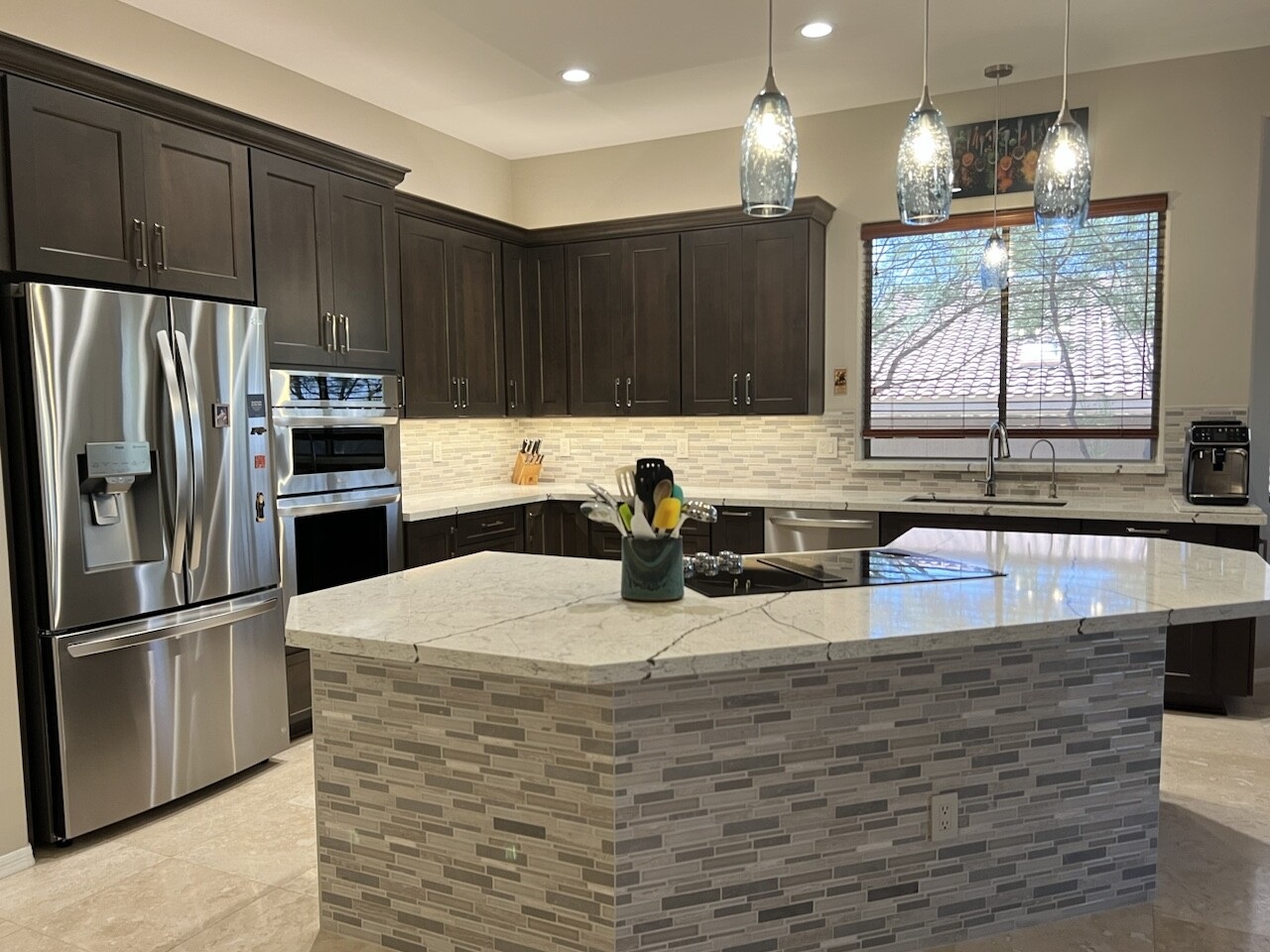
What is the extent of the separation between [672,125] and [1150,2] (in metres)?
2.44

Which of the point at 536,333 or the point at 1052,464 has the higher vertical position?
the point at 536,333

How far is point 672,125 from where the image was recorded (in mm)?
5199

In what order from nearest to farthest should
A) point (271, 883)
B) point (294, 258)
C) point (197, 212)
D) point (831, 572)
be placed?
point (831, 572) → point (271, 883) → point (197, 212) → point (294, 258)

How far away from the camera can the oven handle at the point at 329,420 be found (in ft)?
11.8

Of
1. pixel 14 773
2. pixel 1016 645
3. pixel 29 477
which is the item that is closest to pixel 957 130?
pixel 1016 645

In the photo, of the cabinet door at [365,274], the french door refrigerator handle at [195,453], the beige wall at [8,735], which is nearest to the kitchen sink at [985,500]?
the cabinet door at [365,274]

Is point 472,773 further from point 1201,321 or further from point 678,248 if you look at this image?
point 1201,321

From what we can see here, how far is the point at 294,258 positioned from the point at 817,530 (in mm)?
2783

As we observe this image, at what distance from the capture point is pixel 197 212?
3.26 meters

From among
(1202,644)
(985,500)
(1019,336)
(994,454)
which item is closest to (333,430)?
(985,500)

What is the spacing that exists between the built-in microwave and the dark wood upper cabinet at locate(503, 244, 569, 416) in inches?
49.9

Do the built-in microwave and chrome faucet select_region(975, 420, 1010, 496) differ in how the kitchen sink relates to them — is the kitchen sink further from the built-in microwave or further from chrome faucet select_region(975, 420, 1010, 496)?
the built-in microwave

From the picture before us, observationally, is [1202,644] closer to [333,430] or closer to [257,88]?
[333,430]

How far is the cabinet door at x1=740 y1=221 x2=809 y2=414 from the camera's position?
4.80 metres
